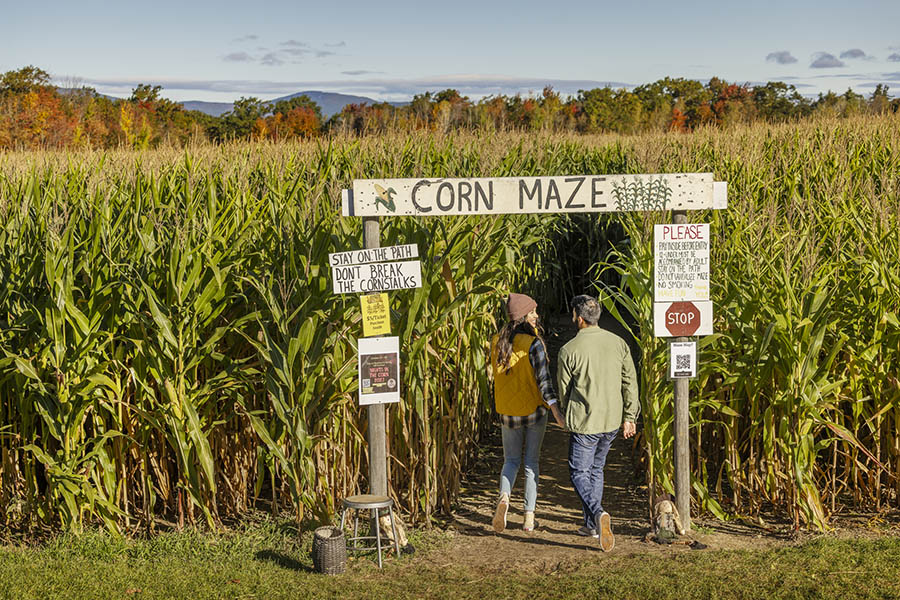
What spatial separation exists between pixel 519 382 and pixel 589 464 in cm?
68

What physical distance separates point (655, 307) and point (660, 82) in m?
42.3

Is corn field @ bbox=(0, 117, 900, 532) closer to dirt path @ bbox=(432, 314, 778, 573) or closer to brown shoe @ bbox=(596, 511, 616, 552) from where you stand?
dirt path @ bbox=(432, 314, 778, 573)

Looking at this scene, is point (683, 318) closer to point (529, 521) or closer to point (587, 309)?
point (587, 309)

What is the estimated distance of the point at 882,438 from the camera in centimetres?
632

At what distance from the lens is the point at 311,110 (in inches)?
1566

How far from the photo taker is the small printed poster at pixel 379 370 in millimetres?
5535

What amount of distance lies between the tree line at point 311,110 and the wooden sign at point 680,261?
20.7 m

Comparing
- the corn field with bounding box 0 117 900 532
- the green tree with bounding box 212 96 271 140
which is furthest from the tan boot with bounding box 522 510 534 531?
the green tree with bounding box 212 96 271 140

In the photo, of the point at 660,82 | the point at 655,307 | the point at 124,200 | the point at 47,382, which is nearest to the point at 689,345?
the point at 655,307

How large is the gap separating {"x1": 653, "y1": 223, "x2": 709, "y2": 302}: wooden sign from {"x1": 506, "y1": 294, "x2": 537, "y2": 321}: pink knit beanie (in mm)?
807

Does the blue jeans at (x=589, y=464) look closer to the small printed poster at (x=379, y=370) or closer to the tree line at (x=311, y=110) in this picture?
the small printed poster at (x=379, y=370)

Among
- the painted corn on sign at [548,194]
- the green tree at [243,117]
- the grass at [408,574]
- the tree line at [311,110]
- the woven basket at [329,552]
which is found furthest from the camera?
the green tree at [243,117]

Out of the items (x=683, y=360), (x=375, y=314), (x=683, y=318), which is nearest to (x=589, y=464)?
(x=683, y=360)

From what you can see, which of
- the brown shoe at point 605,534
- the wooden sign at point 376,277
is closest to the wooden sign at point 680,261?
the brown shoe at point 605,534
